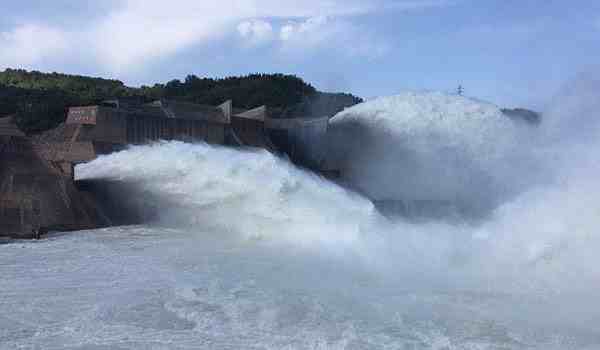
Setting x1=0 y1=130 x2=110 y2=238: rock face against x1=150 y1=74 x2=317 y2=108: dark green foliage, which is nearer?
x1=0 y1=130 x2=110 y2=238: rock face

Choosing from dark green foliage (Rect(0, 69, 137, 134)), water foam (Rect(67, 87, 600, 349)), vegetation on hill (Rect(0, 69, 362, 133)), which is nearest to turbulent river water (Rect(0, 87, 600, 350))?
water foam (Rect(67, 87, 600, 349))

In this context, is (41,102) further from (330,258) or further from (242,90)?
(330,258)

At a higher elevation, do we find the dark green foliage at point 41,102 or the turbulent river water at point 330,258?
the dark green foliage at point 41,102

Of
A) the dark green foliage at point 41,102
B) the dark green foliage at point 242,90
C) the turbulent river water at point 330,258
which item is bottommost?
the turbulent river water at point 330,258

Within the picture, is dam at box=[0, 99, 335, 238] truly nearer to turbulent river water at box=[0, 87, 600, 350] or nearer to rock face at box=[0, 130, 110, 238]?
rock face at box=[0, 130, 110, 238]

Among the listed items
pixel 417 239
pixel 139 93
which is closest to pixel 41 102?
pixel 139 93

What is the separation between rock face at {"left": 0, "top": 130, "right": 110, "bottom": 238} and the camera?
2120cm

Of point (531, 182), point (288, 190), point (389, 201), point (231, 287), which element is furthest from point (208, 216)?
point (531, 182)

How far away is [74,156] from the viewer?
80.2ft

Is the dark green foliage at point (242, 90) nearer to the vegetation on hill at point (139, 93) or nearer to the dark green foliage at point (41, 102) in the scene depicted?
the vegetation on hill at point (139, 93)

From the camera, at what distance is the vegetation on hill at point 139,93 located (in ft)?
162

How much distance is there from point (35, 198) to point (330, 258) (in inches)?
372

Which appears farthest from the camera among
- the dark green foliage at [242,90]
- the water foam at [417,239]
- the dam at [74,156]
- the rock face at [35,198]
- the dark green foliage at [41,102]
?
the dark green foliage at [242,90]

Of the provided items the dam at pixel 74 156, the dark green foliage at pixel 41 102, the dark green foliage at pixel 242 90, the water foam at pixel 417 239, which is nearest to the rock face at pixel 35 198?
the dam at pixel 74 156
